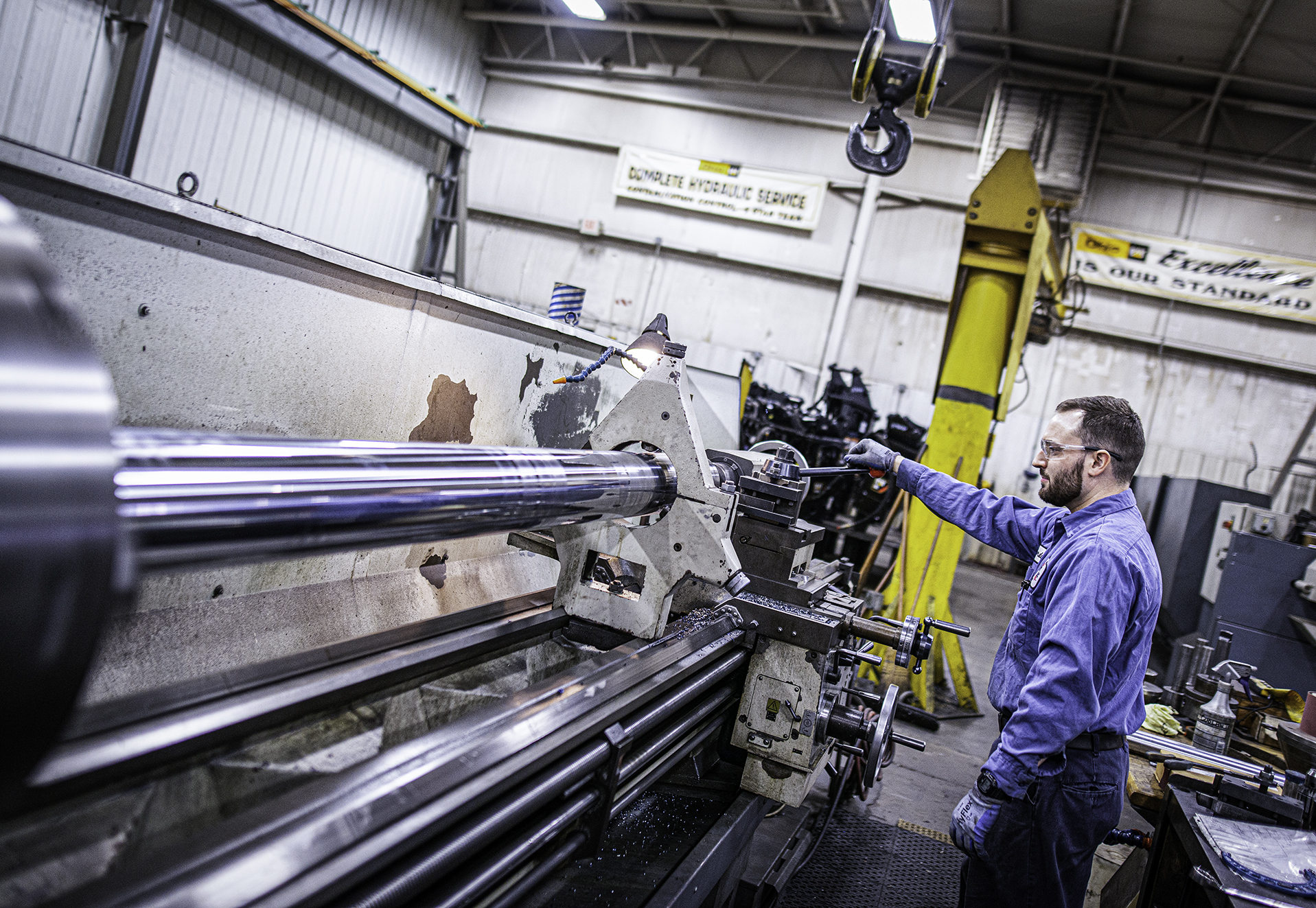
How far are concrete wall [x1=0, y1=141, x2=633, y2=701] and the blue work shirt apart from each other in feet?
4.41

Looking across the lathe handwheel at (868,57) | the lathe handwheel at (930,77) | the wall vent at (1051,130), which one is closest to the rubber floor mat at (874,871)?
the lathe handwheel at (930,77)

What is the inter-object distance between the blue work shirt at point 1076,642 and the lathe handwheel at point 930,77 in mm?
1817

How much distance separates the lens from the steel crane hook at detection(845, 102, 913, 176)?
9.69ft

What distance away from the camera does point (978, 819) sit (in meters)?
1.49

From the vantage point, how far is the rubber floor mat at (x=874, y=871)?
6.49 ft

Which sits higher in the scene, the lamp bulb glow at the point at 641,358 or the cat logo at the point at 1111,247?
the cat logo at the point at 1111,247

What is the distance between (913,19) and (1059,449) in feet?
15.5

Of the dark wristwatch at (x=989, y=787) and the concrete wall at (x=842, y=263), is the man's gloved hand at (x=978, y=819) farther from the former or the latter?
the concrete wall at (x=842, y=263)

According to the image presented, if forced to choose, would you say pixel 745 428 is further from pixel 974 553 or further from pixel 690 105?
pixel 690 105

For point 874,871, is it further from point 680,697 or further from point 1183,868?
point 680,697

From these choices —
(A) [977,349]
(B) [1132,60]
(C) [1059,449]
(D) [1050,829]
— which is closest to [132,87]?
(A) [977,349]

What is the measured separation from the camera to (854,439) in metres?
4.97

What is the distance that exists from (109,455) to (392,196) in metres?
8.18

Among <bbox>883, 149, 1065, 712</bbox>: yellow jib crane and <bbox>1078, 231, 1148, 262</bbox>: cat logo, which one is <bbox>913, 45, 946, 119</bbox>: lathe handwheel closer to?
<bbox>883, 149, 1065, 712</bbox>: yellow jib crane
